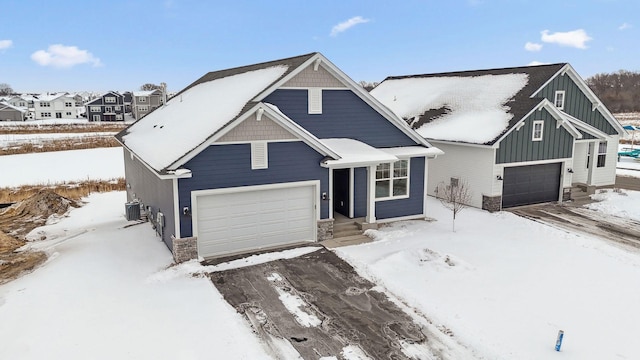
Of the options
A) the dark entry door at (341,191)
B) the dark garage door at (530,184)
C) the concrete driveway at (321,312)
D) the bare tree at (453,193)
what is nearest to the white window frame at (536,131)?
the dark garage door at (530,184)

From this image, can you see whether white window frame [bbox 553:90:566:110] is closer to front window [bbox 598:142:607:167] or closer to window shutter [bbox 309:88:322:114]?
front window [bbox 598:142:607:167]

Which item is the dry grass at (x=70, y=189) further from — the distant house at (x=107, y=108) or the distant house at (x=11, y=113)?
the distant house at (x=11, y=113)

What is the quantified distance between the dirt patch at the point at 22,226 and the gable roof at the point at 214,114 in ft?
14.1

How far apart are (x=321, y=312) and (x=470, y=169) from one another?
12529 mm

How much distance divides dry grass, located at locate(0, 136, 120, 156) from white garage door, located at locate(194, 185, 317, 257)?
37.7m

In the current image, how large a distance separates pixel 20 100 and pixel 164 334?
12161 centimetres

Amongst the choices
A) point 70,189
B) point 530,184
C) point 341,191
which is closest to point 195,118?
point 341,191

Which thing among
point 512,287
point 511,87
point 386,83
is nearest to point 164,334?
point 512,287

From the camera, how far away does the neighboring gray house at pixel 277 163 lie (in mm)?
13406

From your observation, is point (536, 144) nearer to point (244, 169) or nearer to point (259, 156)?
point (259, 156)

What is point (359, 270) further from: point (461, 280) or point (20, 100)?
point (20, 100)

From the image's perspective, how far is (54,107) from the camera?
100125 mm

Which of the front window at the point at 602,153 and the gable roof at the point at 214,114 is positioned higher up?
the gable roof at the point at 214,114

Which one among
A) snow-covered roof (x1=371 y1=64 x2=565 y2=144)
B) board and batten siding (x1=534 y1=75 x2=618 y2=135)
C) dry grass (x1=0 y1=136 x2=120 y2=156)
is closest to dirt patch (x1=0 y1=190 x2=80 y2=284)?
snow-covered roof (x1=371 y1=64 x2=565 y2=144)
